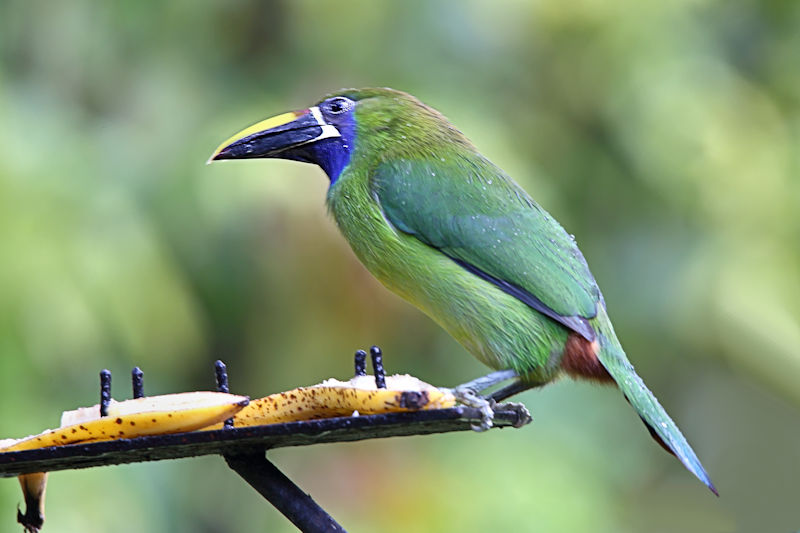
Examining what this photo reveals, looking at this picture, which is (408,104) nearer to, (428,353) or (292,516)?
(292,516)

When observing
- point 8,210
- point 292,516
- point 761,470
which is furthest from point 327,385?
point 761,470

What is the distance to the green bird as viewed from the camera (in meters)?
2.50

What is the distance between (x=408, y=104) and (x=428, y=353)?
294 centimetres

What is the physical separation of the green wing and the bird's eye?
0.72 ft

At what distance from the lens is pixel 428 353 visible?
5.72m

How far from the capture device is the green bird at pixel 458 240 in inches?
98.6


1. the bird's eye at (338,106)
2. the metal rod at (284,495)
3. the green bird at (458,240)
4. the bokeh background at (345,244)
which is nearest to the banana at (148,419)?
the metal rod at (284,495)

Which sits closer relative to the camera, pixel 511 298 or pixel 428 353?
pixel 511 298

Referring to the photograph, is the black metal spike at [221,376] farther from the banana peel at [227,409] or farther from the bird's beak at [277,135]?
the bird's beak at [277,135]

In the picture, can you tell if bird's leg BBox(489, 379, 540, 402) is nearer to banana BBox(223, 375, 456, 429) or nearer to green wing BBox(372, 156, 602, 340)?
green wing BBox(372, 156, 602, 340)

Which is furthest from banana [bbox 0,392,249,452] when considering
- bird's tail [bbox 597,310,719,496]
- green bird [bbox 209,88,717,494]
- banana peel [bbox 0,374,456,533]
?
bird's tail [bbox 597,310,719,496]

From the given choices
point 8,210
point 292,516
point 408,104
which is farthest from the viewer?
point 8,210

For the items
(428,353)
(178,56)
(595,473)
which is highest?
(178,56)

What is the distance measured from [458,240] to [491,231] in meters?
0.08
